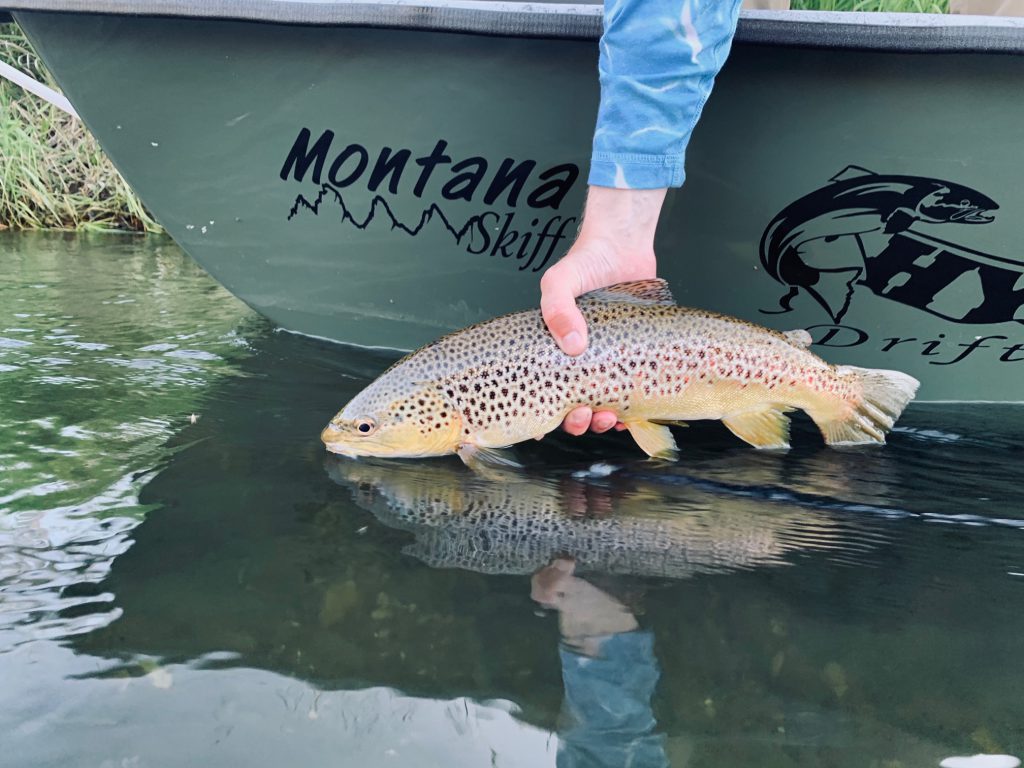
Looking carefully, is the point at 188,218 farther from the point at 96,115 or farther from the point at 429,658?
the point at 429,658

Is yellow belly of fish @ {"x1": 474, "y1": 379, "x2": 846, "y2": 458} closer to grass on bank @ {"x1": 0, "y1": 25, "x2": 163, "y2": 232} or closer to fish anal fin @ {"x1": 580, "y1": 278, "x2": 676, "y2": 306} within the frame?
fish anal fin @ {"x1": 580, "y1": 278, "x2": 676, "y2": 306}

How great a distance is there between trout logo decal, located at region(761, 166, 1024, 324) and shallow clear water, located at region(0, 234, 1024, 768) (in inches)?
15.7

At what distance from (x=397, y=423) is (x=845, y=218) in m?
1.42

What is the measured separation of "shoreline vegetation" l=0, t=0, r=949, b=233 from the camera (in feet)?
24.6

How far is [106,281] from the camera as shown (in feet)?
16.7

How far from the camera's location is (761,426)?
2.62 m

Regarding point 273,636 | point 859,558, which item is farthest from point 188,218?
point 859,558

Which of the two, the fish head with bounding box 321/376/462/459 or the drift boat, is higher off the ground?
the drift boat

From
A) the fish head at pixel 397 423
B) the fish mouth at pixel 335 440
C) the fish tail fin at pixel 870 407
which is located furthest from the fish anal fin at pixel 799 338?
the fish mouth at pixel 335 440

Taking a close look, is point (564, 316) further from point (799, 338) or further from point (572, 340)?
point (799, 338)

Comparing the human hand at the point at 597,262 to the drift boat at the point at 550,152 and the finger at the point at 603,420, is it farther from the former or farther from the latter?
the drift boat at the point at 550,152

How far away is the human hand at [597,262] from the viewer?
238 centimetres

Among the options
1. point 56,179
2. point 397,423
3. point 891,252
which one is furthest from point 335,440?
point 56,179

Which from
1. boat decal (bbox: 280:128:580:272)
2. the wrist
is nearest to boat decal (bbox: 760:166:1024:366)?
the wrist
